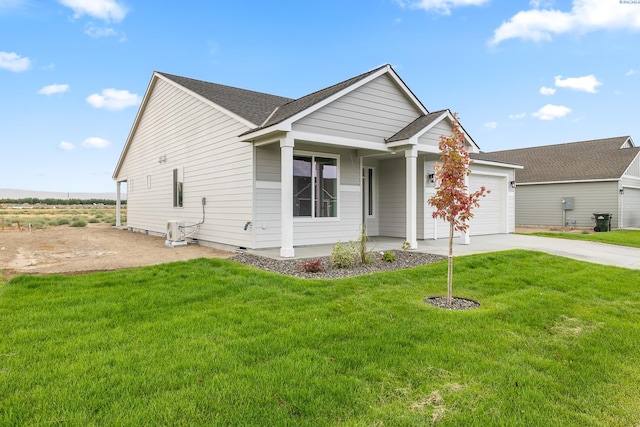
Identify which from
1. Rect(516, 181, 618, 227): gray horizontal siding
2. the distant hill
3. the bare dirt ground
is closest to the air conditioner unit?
the bare dirt ground

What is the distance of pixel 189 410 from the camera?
2396 mm

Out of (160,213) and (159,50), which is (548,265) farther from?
(159,50)

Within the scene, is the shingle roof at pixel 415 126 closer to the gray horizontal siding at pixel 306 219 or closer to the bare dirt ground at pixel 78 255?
the gray horizontal siding at pixel 306 219

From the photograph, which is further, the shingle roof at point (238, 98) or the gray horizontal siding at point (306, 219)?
the shingle roof at point (238, 98)

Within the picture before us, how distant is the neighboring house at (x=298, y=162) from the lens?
9227 mm

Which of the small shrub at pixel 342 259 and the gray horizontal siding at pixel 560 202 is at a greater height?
the gray horizontal siding at pixel 560 202

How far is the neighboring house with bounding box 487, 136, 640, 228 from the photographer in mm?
19500

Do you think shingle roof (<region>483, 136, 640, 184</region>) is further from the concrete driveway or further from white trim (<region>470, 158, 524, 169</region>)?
the concrete driveway

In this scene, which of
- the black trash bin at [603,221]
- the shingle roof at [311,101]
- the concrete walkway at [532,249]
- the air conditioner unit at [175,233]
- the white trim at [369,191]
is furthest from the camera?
the black trash bin at [603,221]

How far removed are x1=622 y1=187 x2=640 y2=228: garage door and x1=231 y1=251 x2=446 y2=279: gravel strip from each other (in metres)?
17.9

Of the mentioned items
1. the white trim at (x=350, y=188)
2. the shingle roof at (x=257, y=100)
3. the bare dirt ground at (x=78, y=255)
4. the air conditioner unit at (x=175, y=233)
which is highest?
the shingle roof at (x=257, y=100)

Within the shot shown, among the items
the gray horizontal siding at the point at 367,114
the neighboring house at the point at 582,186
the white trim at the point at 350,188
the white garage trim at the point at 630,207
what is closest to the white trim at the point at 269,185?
the gray horizontal siding at the point at 367,114

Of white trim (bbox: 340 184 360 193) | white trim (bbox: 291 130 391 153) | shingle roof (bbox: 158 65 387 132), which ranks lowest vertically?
white trim (bbox: 340 184 360 193)

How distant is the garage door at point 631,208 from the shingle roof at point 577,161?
65.5 inches
